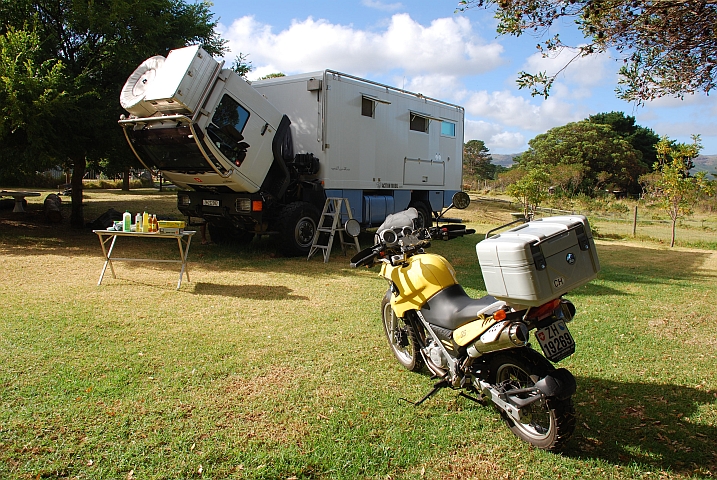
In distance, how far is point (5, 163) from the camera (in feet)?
34.4

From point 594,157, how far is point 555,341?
4214 centimetres

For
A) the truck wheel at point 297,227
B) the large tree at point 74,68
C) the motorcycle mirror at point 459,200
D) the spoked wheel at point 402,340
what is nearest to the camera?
the spoked wheel at point 402,340

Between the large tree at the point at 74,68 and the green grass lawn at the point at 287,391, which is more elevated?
the large tree at the point at 74,68

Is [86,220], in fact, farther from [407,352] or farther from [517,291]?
[517,291]

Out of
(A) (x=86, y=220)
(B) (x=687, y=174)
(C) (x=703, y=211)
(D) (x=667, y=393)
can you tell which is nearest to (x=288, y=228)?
(D) (x=667, y=393)

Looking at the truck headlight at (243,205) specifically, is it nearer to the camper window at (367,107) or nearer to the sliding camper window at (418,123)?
the camper window at (367,107)

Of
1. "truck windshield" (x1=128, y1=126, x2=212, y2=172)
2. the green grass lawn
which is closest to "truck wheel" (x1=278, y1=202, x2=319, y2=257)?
"truck windshield" (x1=128, y1=126, x2=212, y2=172)

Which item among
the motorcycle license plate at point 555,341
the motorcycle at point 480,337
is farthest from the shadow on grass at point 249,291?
the motorcycle license plate at point 555,341

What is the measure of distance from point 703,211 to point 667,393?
27.3 meters

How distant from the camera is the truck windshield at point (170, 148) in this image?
8.27 meters

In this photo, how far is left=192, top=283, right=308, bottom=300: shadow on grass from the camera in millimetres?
6930

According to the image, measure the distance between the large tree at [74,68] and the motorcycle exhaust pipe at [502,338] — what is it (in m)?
8.81

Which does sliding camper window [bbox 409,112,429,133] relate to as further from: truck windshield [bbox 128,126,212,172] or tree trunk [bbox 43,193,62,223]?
tree trunk [bbox 43,193,62,223]

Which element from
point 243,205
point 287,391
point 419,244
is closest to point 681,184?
point 243,205
